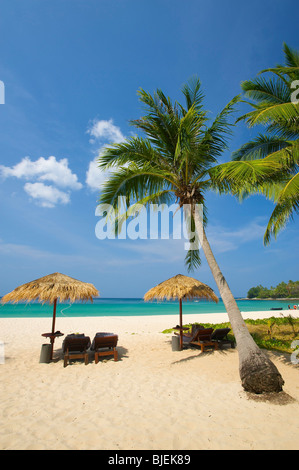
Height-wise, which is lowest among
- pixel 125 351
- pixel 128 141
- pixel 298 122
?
pixel 125 351

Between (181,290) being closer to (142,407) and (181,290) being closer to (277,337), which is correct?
(142,407)

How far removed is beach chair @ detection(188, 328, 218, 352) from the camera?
7.79 m

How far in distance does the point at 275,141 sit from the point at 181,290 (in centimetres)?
581

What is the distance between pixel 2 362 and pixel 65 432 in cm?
483

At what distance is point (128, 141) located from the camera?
22.2ft

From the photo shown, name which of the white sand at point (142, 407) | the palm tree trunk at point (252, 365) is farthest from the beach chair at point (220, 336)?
the palm tree trunk at point (252, 365)

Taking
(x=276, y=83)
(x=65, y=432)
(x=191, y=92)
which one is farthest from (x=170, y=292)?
(x=276, y=83)

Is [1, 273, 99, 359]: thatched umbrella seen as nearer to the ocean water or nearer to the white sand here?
the white sand

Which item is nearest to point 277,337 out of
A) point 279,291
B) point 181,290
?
point 181,290

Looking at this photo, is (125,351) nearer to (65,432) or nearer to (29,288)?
(29,288)

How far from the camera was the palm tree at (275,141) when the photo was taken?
19.2 feet

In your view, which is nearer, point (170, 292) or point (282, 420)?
point (282, 420)

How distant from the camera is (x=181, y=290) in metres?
7.80

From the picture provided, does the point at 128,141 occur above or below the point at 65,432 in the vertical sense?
above
